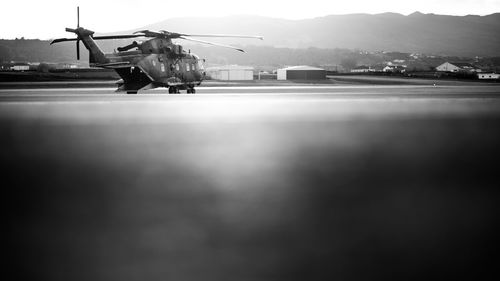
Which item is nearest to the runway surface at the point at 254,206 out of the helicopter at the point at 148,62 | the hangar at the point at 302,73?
the helicopter at the point at 148,62

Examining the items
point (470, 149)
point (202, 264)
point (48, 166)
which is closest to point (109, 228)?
point (202, 264)

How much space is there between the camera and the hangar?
315 ft

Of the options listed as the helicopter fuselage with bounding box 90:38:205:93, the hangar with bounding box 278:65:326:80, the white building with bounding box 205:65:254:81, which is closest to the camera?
the helicopter fuselage with bounding box 90:38:205:93

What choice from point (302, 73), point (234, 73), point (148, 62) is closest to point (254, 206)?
point (148, 62)

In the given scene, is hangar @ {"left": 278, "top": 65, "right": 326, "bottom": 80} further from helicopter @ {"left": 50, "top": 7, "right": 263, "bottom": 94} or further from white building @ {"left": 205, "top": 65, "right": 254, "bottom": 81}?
helicopter @ {"left": 50, "top": 7, "right": 263, "bottom": 94}

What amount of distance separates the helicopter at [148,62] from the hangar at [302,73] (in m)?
63.2

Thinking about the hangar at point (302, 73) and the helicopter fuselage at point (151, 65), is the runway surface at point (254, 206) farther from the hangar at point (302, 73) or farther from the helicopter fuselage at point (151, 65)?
the hangar at point (302, 73)

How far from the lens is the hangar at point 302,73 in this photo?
315 ft

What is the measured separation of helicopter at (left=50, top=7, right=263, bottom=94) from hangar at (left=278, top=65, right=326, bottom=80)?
63.2 meters

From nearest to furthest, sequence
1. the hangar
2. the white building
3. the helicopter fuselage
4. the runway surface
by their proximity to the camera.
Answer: the runway surface < the helicopter fuselage < the white building < the hangar

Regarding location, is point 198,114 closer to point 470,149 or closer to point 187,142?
point 187,142

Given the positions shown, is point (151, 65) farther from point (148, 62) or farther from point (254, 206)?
point (254, 206)

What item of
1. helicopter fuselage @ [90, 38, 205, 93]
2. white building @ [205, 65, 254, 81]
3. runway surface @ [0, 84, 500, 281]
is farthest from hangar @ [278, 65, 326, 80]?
runway surface @ [0, 84, 500, 281]

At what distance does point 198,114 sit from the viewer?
11453 mm
